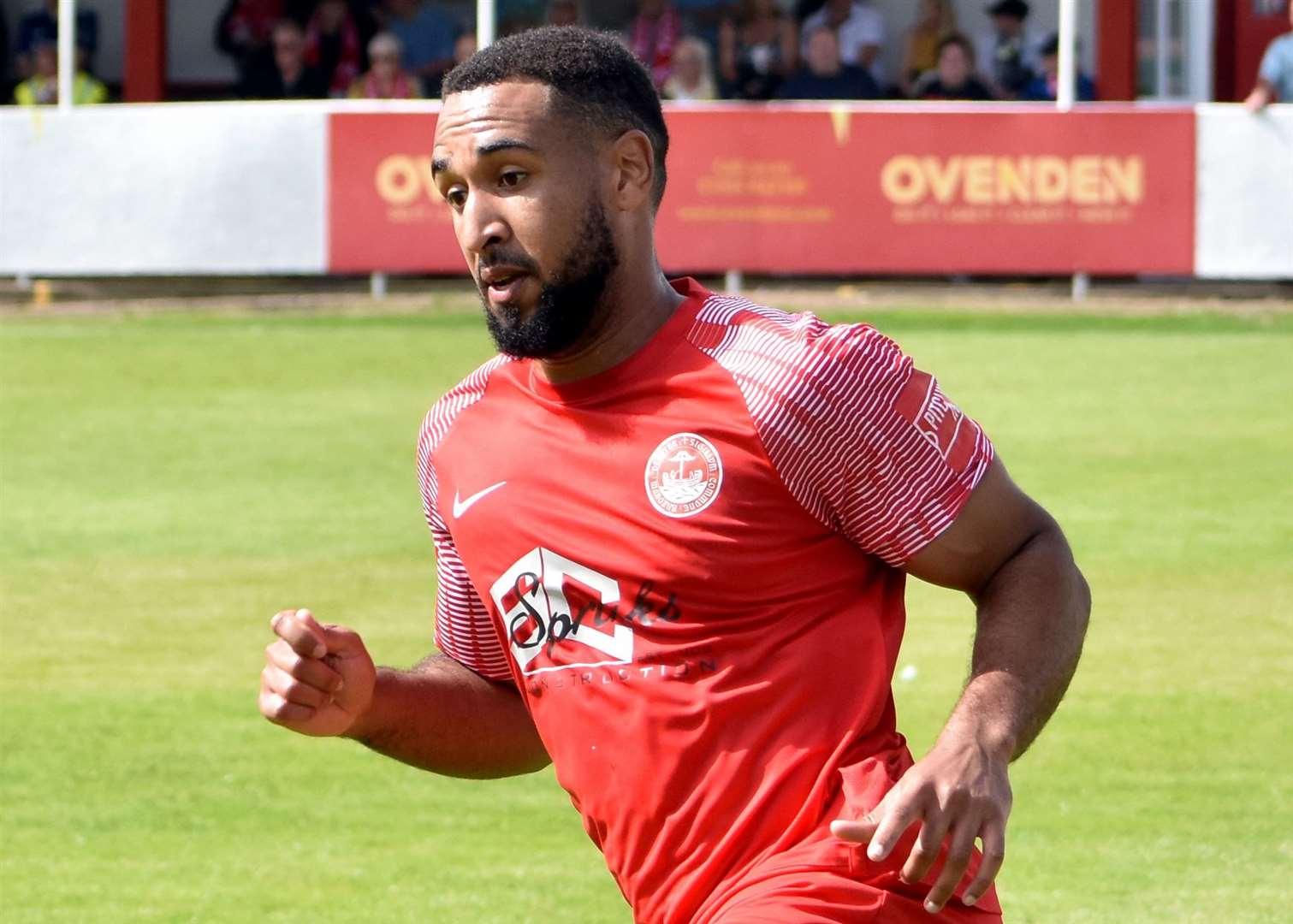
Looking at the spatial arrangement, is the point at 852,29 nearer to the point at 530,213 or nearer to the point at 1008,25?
the point at 1008,25

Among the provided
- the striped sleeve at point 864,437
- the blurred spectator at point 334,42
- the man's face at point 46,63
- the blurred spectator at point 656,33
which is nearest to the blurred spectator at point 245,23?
the blurred spectator at point 334,42

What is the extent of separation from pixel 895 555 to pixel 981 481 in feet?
0.53

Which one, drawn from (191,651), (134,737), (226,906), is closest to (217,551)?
(191,651)

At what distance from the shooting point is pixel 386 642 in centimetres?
905

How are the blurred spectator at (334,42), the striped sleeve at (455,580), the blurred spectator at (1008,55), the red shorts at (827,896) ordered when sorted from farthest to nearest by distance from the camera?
1. the blurred spectator at (334,42)
2. the blurred spectator at (1008,55)
3. the striped sleeve at (455,580)
4. the red shorts at (827,896)

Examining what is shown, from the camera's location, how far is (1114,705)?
826 cm

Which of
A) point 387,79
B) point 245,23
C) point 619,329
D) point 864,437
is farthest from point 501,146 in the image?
point 245,23

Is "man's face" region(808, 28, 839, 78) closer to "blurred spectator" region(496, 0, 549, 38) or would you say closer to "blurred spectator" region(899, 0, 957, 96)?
"blurred spectator" region(899, 0, 957, 96)

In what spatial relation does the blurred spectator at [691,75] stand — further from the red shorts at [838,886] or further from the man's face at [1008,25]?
the red shorts at [838,886]

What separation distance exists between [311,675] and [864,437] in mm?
889

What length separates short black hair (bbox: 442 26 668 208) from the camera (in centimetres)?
366

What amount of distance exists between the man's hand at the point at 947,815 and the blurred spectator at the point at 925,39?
68.5 ft

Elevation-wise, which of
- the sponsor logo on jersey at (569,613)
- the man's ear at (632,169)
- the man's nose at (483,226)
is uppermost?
the man's ear at (632,169)

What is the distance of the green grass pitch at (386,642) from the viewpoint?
6484 mm
